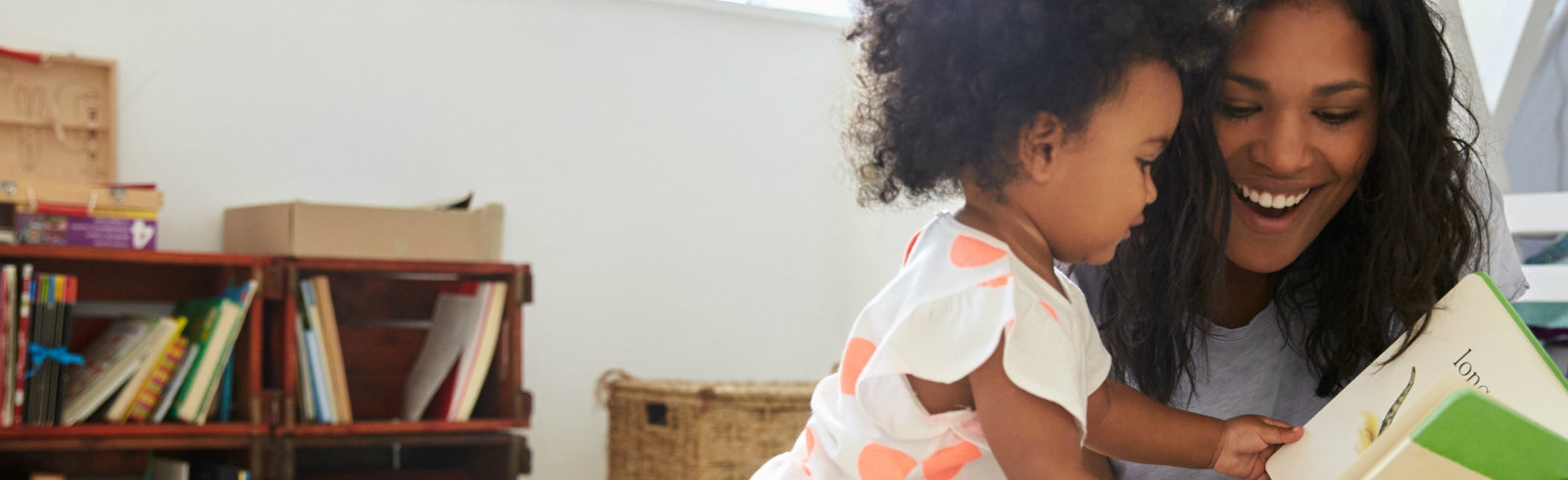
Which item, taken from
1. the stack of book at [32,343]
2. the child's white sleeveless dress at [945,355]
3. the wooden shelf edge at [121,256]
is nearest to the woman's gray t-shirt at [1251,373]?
the child's white sleeveless dress at [945,355]

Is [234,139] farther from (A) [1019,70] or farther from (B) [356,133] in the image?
(A) [1019,70]

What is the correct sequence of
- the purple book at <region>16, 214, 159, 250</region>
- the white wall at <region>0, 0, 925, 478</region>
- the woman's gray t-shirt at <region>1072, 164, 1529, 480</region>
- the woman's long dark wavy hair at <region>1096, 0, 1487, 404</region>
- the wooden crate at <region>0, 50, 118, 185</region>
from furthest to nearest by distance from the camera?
the white wall at <region>0, 0, 925, 478</region>
the wooden crate at <region>0, 50, 118, 185</region>
the purple book at <region>16, 214, 159, 250</region>
the woman's gray t-shirt at <region>1072, 164, 1529, 480</region>
the woman's long dark wavy hair at <region>1096, 0, 1487, 404</region>

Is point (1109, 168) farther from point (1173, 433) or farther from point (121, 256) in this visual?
point (121, 256)

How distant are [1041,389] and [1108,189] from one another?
0.56ft

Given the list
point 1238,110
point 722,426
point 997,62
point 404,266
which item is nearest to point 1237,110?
point 1238,110

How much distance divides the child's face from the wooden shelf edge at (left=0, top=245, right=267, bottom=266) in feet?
6.12

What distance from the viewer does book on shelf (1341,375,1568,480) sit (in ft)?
2.25

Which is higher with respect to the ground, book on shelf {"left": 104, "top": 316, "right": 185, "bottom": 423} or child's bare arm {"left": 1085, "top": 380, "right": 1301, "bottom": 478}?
child's bare arm {"left": 1085, "top": 380, "right": 1301, "bottom": 478}

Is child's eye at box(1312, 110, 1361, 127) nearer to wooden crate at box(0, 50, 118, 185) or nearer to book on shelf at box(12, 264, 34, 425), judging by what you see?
book on shelf at box(12, 264, 34, 425)

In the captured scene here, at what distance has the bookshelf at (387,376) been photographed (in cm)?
237

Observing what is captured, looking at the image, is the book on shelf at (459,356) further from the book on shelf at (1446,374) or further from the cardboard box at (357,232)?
the book on shelf at (1446,374)

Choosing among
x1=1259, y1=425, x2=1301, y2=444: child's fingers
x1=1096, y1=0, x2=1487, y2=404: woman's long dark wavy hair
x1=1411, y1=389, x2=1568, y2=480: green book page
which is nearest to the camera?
x1=1411, y1=389, x2=1568, y2=480: green book page

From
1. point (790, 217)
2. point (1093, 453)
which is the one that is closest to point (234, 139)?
point (790, 217)

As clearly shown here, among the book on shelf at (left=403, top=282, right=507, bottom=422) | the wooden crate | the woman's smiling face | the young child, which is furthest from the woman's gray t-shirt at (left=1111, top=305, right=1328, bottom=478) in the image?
the wooden crate
